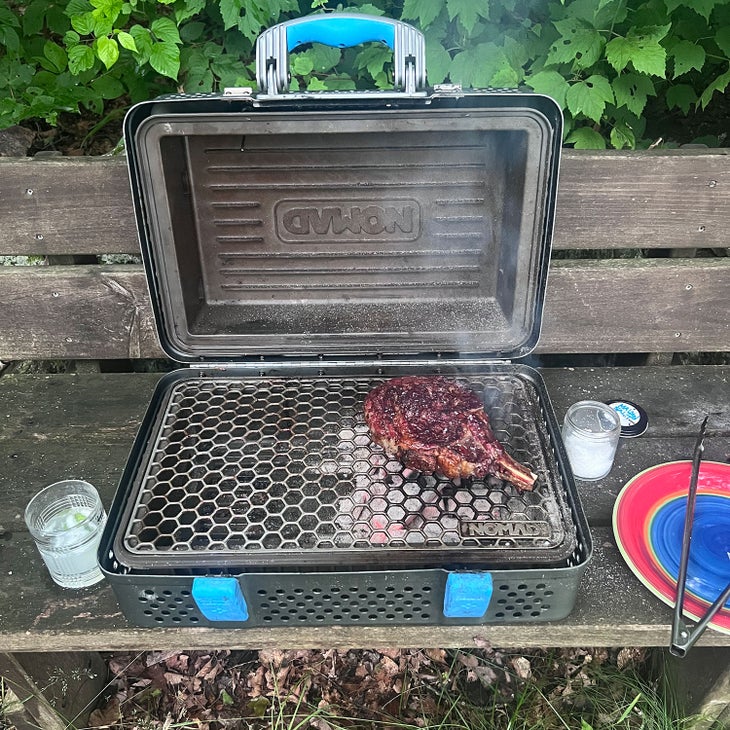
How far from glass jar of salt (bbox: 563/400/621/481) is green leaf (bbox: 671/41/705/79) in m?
1.04

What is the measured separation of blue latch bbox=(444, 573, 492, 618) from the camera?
1378 millimetres

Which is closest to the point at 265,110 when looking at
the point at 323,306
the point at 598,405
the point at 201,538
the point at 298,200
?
the point at 298,200

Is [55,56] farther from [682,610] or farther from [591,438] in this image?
[682,610]

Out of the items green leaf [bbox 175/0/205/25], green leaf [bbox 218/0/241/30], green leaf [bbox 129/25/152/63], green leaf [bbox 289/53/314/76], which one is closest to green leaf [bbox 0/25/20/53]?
green leaf [bbox 129/25/152/63]

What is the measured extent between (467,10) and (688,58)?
69 cm

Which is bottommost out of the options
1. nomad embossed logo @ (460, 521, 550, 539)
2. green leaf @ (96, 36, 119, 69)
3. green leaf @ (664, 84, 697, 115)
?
nomad embossed logo @ (460, 521, 550, 539)

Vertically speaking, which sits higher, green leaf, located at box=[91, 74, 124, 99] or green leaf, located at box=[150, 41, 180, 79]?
green leaf, located at box=[150, 41, 180, 79]

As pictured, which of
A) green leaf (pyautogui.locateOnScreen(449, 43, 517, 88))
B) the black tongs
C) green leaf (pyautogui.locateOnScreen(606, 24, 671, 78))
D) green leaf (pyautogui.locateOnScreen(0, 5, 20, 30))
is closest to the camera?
the black tongs

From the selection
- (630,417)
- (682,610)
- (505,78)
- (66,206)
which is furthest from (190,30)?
(682,610)

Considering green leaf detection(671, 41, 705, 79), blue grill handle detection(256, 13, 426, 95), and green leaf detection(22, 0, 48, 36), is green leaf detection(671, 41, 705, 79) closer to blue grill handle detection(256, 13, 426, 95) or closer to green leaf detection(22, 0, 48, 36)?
blue grill handle detection(256, 13, 426, 95)

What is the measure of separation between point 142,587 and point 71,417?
1000 mm

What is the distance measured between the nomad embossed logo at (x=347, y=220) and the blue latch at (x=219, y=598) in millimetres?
1041

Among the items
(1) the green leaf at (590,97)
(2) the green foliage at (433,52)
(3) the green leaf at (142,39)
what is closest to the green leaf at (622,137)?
(2) the green foliage at (433,52)

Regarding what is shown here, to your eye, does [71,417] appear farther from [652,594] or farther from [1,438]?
[652,594]
